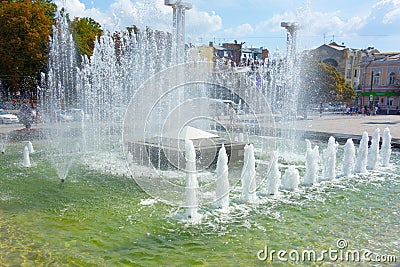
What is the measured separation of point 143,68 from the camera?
1547cm

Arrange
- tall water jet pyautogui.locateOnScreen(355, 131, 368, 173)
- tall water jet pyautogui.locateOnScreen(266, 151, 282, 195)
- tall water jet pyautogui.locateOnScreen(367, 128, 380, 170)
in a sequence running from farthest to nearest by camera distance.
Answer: tall water jet pyautogui.locateOnScreen(367, 128, 380, 170) < tall water jet pyautogui.locateOnScreen(355, 131, 368, 173) < tall water jet pyautogui.locateOnScreen(266, 151, 282, 195)

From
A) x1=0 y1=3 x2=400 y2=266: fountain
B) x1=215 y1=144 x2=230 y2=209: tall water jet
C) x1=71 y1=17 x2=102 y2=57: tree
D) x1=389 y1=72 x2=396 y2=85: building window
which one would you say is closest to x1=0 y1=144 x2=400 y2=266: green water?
x1=0 y1=3 x2=400 y2=266: fountain

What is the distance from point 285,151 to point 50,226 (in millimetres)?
8924

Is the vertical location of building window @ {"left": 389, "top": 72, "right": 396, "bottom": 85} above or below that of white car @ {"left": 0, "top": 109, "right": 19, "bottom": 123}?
above

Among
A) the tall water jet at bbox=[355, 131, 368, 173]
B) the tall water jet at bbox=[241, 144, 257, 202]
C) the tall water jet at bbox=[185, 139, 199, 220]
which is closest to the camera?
the tall water jet at bbox=[185, 139, 199, 220]

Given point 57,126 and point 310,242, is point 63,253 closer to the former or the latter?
point 310,242

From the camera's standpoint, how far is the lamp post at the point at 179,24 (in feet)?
48.1

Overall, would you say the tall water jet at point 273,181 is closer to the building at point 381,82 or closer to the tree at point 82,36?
the tree at point 82,36

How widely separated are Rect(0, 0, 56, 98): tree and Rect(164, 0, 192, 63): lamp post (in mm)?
7951

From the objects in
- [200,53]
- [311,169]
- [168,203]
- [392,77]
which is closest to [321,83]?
[200,53]

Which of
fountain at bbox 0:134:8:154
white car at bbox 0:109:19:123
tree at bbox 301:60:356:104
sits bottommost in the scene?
fountain at bbox 0:134:8:154

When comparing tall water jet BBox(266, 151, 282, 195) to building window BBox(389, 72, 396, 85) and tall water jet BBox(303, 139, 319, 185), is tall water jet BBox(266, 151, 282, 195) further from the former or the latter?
building window BBox(389, 72, 396, 85)

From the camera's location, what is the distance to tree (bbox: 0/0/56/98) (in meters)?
19.1

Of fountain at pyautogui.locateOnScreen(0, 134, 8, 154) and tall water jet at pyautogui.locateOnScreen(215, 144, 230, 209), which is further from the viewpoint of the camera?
fountain at pyautogui.locateOnScreen(0, 134, 8, 154)
